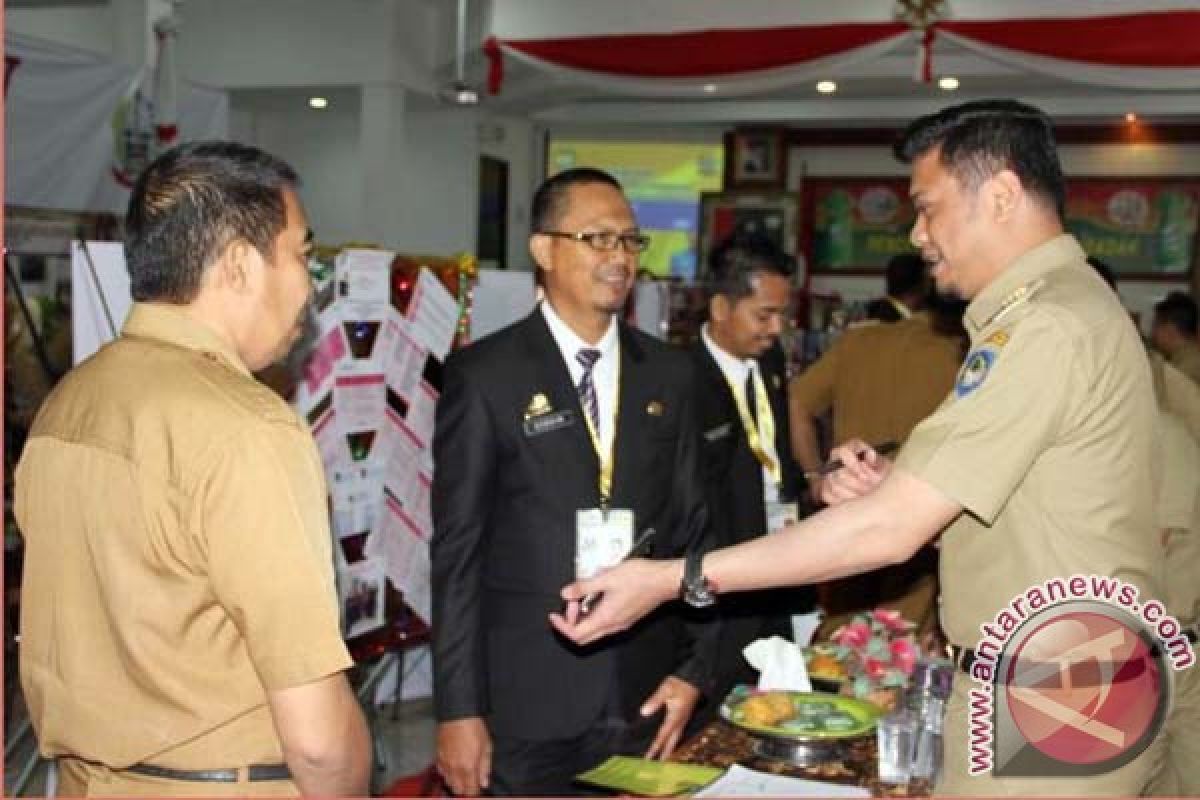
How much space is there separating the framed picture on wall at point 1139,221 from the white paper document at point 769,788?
10.2m

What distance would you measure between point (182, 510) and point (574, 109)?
10630 millimetres

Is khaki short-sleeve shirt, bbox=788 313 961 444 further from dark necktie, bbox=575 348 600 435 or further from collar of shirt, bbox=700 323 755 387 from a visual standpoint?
dark necktie, bbox=575 348 600 435

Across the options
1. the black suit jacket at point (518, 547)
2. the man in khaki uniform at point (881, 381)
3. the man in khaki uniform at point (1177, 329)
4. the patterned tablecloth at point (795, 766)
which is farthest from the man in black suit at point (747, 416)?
the man in khaki uniform at point (1177, 329)

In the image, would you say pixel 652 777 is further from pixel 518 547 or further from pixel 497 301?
pixel 497 301

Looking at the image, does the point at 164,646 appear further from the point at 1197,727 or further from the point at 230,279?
the point at 1197,727

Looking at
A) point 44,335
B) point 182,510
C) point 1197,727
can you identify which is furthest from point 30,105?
point 1197,727

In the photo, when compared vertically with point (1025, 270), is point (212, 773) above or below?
below

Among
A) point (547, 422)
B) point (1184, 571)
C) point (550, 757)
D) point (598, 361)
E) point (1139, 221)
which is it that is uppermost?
point (1139, 221)

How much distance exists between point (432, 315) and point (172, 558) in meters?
2.64

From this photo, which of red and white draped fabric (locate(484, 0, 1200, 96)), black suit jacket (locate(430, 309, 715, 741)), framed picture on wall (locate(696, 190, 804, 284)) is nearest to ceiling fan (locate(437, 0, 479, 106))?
red and white draped fabric (locate(484, 0, 1200, 96))

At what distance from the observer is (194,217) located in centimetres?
161

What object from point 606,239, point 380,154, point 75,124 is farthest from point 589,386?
point 380,154

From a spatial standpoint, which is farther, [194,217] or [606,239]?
[606,239]

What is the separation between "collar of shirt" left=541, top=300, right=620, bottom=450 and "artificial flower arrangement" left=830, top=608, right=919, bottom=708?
2.08 feet
